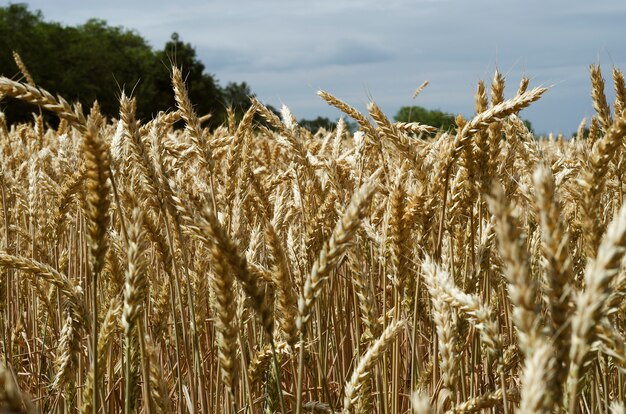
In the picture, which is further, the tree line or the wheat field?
the tree line

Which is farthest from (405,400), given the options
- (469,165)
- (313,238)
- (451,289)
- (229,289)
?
(229,289)

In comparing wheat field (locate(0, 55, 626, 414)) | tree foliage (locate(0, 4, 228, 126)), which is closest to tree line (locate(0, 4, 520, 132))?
tree foliage (locate(0, 4, 228, 126))

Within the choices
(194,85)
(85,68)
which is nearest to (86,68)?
(85,68)

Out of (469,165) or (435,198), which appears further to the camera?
(469,165)

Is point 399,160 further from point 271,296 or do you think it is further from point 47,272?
point 47,272

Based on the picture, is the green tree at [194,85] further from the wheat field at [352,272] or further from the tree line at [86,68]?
the wheat field at [352,272]

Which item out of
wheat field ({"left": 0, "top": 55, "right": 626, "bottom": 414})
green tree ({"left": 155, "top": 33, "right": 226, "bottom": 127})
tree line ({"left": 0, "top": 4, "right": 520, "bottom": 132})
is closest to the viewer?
wheat field ({"left": 0, "top": 55, "right": 626, "bottom": 414})

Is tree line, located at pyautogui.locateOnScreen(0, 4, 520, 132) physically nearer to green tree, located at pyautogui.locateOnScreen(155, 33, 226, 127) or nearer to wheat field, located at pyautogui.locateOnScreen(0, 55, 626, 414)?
green tree, located at pyautogui.locateOnScreen(155, 33, 226, 127)

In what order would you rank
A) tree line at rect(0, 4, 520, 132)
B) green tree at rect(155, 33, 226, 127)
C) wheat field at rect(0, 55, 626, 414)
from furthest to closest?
green tree at rect(155, 33, 226, 127) < tree line at rect(0, 4, 520, 132) < wheat field at rect(0, 55, 626, 414)

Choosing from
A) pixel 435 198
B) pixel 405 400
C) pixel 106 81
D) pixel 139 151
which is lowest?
pixel 405 400

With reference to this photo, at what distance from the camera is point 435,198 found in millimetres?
2354

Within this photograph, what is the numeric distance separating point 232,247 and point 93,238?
0.43 meters

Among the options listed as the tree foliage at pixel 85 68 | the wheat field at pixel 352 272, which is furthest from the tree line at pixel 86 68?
the wheat field at pixel 352 272

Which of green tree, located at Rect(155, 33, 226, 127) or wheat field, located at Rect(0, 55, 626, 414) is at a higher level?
green tree, located at Rect(155, 33, 226, 127)
